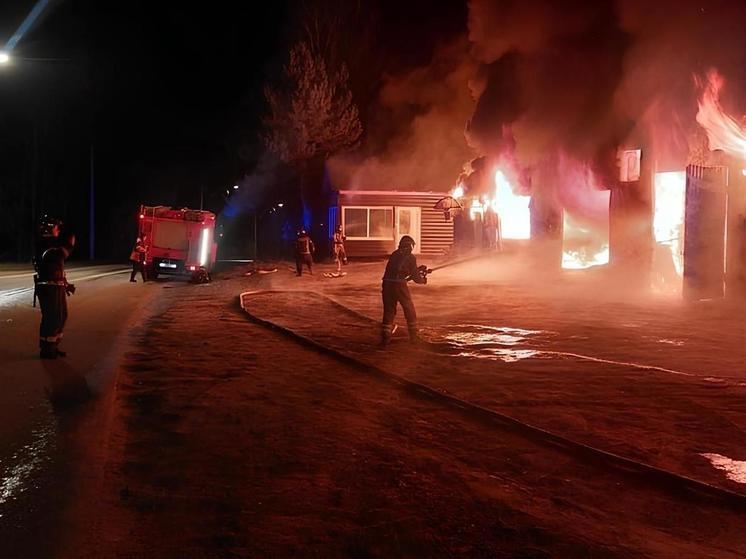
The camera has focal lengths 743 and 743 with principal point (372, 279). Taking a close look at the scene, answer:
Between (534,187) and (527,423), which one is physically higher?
(534,187)

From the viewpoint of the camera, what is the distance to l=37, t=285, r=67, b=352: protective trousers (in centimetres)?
948

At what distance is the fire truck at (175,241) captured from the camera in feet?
77.8

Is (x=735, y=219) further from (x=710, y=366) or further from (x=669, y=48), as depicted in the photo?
(x=710, y=366)

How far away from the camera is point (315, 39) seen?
29.6 meters

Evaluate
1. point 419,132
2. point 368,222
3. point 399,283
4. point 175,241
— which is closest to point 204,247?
point 175,241

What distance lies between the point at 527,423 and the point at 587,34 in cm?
1815

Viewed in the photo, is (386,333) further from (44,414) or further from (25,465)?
(25,465)

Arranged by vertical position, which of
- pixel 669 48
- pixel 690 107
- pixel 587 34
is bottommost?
pixel 690 107

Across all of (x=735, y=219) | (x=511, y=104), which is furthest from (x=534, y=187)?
(x=735, y=219)

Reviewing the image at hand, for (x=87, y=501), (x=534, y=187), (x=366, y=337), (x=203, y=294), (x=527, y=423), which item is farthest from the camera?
(x=534, y=187)

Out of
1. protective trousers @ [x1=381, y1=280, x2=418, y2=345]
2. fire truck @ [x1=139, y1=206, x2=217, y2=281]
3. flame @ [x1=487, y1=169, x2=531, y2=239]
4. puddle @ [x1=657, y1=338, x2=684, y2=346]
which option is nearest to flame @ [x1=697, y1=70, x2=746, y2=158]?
puddle @ [x1=657, y1=338, x2=684, y2=346]

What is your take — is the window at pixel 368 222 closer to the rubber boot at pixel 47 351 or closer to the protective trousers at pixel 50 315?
the protective trousers at pixel 50 315

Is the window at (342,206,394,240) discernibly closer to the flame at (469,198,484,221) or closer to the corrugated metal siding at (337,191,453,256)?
the corrugated metal siding at (337,191,453,256)

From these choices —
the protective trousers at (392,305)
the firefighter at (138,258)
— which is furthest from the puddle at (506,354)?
the firefighter at (138,258)
